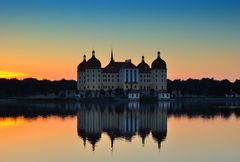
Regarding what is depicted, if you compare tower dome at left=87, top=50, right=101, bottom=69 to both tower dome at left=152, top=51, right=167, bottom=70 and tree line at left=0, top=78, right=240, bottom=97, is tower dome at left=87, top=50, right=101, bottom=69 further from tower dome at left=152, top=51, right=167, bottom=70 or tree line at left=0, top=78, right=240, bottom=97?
tower dome at left=152, top=51, right=167, bottom=70

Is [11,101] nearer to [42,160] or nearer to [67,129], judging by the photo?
[67,129]

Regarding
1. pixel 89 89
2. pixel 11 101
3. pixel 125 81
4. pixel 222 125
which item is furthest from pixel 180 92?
pixel 222 125

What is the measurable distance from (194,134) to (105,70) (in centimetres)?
5734

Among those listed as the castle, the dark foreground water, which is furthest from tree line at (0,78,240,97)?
the dark foreground water

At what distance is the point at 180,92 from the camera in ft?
277

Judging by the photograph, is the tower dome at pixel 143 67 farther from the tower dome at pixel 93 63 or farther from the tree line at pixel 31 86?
the tree line at pixel 31 86

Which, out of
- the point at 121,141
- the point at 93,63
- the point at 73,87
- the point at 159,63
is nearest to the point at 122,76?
the point at 93,63

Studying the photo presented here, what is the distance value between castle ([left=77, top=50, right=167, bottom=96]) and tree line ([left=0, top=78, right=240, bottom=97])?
343 centimetres

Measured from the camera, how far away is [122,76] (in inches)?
3137

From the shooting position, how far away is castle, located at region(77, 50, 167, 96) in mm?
79062

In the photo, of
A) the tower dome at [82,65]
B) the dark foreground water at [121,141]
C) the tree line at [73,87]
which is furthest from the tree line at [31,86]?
the dark foreground water at [121,141]

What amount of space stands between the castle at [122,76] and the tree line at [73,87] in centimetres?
343

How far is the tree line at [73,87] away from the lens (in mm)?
80438

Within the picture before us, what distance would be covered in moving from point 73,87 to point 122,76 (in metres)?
15.3
